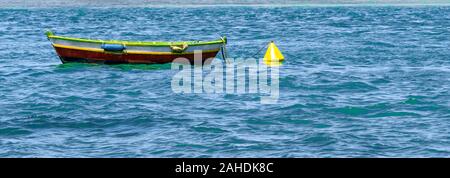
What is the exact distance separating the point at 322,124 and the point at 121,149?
668 cm

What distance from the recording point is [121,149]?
19.7 metres

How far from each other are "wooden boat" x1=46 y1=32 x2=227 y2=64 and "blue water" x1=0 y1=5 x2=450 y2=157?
0.55 metres

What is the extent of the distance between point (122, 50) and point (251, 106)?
12573 mm

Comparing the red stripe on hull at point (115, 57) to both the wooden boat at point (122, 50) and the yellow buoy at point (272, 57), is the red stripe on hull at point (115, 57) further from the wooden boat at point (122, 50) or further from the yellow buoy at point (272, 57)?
the yellow buoy at point (272, 57)

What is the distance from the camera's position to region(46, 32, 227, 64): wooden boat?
37.3m

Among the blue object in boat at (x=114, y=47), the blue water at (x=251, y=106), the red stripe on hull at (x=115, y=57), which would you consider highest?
the blue object in boat at (x=114, y=47)
